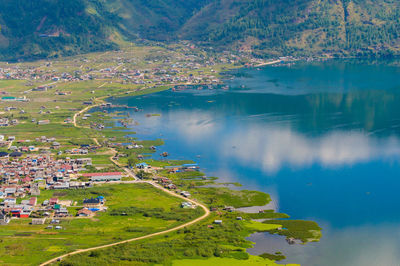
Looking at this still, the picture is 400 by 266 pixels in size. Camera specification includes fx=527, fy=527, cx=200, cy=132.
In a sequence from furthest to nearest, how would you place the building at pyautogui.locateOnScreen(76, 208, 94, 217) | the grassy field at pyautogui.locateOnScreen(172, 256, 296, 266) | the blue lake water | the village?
1. the village
2. the building at pyautogui.locateOnScreen(76, 208, 94, 217)
3. the blue lake water
4. the grassy field at pyautogui.locateOnScreen(172, 256, 296, 266)

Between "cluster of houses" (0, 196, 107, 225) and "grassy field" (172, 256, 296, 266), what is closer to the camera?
"grassy field" (172, 256, 296, 266)

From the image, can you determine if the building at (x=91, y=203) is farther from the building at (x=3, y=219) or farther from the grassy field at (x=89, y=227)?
the building at (x=3, y=219)

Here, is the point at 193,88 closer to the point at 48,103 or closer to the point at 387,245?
the point at 48,103

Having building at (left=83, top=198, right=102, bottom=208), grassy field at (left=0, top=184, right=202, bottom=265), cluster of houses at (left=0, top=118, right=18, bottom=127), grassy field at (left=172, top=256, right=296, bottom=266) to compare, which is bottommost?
grassy field at (left=172, top=256, right=296, bottom=266)

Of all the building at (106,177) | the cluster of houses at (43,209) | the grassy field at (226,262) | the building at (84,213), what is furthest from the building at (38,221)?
the grassy field at (226,262)

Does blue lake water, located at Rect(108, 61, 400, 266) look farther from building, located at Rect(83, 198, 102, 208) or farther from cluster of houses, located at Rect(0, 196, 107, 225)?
cluster of houses, located at Rect(0, 196, 107, 225)

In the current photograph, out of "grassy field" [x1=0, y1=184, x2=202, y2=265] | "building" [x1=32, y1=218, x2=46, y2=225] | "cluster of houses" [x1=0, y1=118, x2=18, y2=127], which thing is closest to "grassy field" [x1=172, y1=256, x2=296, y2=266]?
"grassy field" [x1=0, y1=184, x2=202, y2=265]
